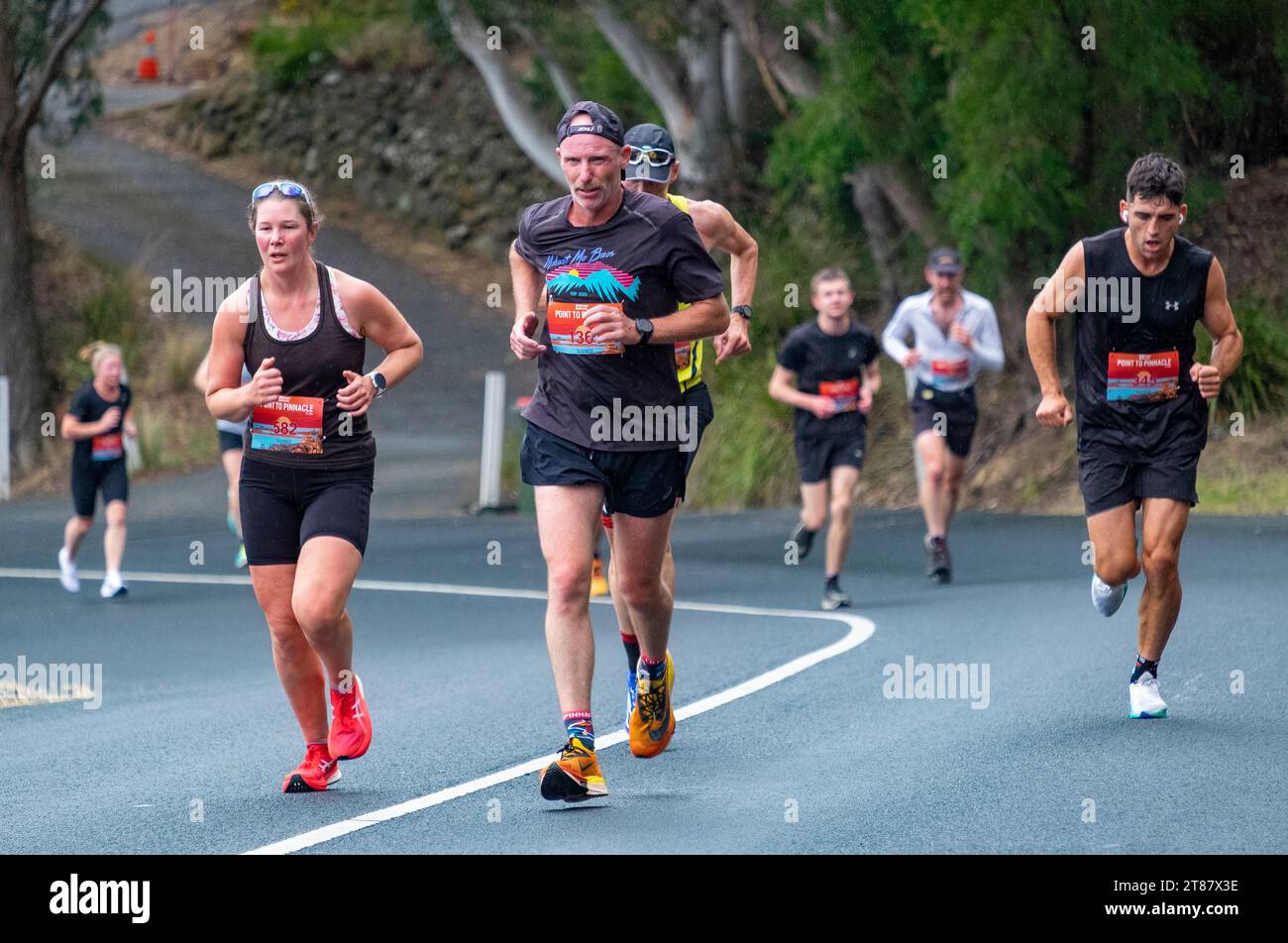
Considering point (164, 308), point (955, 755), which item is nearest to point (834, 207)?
point (164, 308)

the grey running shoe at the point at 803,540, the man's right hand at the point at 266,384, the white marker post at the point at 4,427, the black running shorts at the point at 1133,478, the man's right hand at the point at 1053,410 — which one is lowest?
the white marker post at the point at 4,427

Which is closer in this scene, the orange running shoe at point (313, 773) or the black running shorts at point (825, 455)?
the orange running shoe at point (313, 773)

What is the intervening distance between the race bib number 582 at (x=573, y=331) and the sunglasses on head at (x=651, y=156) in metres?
1.57

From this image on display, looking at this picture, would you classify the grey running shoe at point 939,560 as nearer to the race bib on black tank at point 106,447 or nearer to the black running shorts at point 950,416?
the black running shorts at point 950,416

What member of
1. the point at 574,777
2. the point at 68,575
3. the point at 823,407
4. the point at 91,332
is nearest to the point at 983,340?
the point at 823,407

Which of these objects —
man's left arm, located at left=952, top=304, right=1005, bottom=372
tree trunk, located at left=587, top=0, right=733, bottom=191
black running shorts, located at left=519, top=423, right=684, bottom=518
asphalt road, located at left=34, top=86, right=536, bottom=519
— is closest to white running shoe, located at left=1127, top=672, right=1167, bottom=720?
black running shorts, located at left=519, top=423, right=684, bottom=518

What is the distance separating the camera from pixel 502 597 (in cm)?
Result: 1433

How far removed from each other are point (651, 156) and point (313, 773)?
2.82m

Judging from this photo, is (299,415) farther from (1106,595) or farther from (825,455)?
(825,455)

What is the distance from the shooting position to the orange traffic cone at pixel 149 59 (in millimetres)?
45844

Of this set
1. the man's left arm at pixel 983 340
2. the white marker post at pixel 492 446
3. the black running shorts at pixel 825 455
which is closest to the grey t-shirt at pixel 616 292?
the black running shorts at pixel 825 455

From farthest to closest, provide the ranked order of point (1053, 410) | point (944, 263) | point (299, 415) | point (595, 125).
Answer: point (944, 263), point (1053, 410), point (299, 415), point (595, 125)

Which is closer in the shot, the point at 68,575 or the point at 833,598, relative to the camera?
the point at 833,598

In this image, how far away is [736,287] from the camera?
8.71 meters
